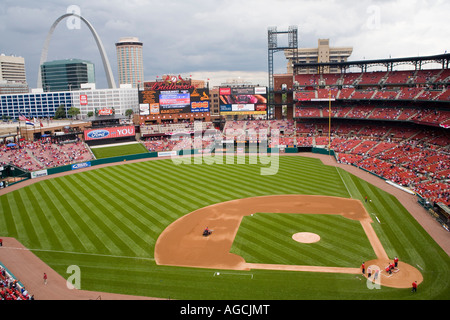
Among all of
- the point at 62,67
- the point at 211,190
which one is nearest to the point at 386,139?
the point at 211,190

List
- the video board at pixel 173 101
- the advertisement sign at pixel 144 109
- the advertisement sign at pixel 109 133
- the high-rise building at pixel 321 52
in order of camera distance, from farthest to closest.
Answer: the high-rise building at pixel 321 52
the video board at pixel 173 101
the advertisement sign at pixel 144 109
the advertisement sign at pixel 109 133

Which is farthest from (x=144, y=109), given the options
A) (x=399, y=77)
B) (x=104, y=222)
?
(x=399, y=77)

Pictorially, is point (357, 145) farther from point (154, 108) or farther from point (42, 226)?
point (42, 226)

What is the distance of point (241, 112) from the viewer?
254 ft

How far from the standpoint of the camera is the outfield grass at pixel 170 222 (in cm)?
2034

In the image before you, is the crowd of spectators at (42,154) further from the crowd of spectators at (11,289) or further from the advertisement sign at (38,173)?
the crowd of spectators at (11,289)

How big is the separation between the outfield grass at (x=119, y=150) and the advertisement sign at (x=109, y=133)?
143 inches

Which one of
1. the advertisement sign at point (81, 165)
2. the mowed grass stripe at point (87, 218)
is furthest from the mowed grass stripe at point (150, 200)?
the advertisement sign at point (81, 165)

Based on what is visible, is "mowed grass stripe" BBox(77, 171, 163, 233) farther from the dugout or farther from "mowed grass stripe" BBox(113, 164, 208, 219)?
the dugout

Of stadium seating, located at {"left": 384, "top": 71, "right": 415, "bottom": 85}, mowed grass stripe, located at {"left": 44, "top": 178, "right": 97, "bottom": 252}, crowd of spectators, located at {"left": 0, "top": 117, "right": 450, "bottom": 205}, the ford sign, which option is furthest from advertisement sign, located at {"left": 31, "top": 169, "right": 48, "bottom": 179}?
stadium seating, located at {"left": 384, "top": 71, "right": 415, "bottom": 85}

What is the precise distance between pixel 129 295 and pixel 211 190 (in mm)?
21733

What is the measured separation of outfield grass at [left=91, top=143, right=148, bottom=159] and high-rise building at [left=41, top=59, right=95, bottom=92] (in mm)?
115969

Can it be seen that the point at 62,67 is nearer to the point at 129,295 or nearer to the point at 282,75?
the point at 282,75
